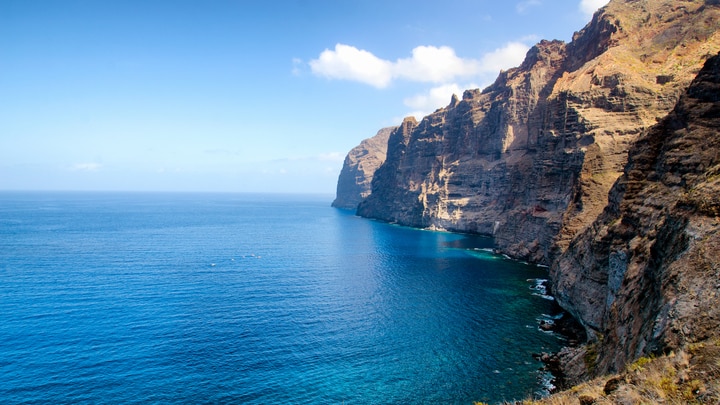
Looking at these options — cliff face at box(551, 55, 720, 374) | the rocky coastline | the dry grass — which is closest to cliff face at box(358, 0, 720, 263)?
the rocky coastline

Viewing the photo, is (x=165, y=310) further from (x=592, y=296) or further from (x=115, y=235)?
(x=115, y=235)

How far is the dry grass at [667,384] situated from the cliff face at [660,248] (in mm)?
2613

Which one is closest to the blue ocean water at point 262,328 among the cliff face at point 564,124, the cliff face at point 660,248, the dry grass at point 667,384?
the cliff face at point 660,248

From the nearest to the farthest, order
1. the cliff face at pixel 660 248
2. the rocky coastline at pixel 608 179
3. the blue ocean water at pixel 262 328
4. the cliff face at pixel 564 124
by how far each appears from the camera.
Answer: the cliff face at pixel 660 248
the rocky coastline at pixel 608 179
the blue ocean water at pixel 262 328
the cliff face at pixel 564 124

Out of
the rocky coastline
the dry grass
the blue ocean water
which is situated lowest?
the blue ocean water

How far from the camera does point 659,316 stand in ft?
81.3

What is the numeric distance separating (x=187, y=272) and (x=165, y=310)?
27.3m

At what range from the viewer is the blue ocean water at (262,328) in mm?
40875

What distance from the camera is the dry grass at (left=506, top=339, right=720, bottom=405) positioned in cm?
1698

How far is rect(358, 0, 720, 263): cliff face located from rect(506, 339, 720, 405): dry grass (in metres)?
57.8

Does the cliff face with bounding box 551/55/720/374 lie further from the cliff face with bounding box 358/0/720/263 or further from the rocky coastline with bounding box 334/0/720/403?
the cliff face with bounding box 358/0/720/263

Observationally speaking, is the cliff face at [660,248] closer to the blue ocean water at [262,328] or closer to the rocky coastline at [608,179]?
the rocky coastline at [608,179]

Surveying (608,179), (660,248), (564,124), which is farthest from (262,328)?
(564,124)

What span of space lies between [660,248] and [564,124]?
253 ft
